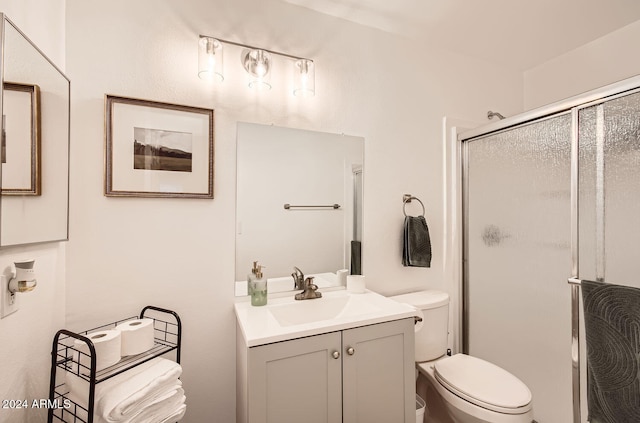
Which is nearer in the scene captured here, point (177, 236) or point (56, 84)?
point (56, 84)

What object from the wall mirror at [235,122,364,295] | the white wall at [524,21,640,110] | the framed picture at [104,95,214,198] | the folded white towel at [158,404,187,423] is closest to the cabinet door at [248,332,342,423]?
the folded white towel at [158,404,187,423]

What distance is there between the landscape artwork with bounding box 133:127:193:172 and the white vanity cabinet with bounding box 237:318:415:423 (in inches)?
33.9

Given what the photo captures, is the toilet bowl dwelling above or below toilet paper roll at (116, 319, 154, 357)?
below

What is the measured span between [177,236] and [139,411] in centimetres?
69

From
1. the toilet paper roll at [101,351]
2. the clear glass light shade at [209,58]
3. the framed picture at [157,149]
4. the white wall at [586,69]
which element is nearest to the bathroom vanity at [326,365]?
the toilet paper roll at [101,351]

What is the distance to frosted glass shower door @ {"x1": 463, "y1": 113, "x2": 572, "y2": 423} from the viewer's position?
1.58 meters

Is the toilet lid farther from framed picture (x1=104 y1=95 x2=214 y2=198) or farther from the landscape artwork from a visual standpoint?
the landscape artwork

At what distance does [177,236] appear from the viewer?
4.51ft

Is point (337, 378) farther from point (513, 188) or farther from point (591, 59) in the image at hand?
point (591, 59)

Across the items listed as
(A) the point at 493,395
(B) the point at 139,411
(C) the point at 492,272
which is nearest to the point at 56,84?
(B) the point at 139,411

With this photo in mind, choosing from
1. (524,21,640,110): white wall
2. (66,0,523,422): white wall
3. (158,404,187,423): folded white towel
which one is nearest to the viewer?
(158,404,187,423): folded white towel

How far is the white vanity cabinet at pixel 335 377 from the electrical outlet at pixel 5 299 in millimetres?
697

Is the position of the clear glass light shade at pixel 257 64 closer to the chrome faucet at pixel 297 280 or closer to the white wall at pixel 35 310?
the white wall at pixel 35 310

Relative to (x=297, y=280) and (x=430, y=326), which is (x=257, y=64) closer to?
(x=297, y=280)
